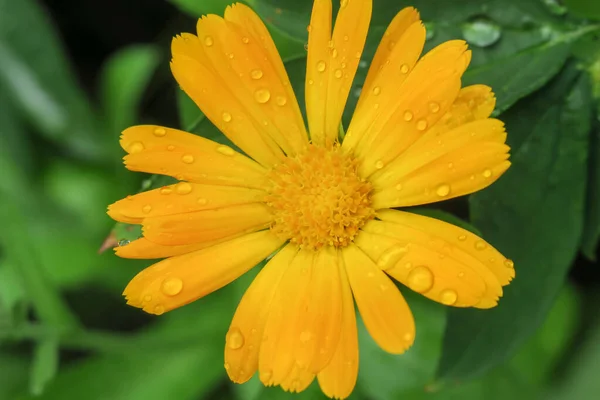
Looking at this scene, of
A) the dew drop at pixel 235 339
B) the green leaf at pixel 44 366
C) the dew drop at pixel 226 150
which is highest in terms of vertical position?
the dew drop at pixel 226 150

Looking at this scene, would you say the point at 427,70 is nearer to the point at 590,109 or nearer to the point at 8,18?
the point at 590,109

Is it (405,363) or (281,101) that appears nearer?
(281,101)

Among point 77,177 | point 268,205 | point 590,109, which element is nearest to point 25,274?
point 77,177

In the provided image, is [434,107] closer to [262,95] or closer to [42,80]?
[262,95]

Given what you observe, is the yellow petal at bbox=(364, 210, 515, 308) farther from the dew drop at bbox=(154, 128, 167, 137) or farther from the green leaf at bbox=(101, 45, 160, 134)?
the green leaf at bbox=(101, 45, 160, 134)

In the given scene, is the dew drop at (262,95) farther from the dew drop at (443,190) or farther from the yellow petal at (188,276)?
the dew drop at (443,190)

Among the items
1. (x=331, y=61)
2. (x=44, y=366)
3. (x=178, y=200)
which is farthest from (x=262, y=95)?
(x=44, y=366)

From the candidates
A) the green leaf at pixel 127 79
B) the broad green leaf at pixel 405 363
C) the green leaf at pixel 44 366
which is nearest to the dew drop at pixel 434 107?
the broad green leaf at pixel 405 363
